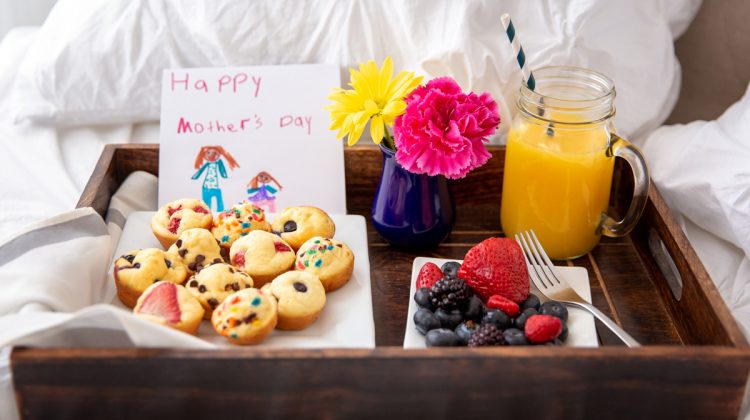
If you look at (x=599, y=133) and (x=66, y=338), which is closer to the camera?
(x=66, y=338)

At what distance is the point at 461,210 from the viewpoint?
3.97ft

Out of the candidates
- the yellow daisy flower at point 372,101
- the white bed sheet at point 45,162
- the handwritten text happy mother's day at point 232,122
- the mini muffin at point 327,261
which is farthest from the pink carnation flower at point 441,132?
the white bed sheet at point 45,162

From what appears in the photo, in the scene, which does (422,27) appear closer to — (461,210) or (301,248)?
(461,210)

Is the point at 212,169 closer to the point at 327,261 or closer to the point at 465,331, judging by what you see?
the point at 327,261

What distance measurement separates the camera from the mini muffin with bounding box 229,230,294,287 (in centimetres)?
93

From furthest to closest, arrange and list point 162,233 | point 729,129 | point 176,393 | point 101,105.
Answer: point 101,105, point 729,129, point 162,233, point 176,393

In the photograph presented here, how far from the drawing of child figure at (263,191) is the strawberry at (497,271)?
35 centimetres

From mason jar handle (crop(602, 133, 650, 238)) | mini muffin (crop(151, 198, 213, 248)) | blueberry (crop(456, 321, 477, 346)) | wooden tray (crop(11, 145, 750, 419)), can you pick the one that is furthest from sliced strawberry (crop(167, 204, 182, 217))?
mason jar handle (crop(602, 133, 650, 238))

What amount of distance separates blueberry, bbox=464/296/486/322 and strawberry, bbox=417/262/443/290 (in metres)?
0.06

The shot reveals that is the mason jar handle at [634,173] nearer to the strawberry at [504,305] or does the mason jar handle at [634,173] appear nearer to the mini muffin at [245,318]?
the strawberry at [504,305]

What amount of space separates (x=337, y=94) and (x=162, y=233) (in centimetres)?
30

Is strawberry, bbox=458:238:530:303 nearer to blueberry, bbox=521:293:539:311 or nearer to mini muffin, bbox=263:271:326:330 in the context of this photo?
blueberry, bbox=521:293:539:311

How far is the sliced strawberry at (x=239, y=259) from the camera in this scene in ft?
3.08

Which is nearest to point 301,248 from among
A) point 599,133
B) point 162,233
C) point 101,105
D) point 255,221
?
point 255,221
